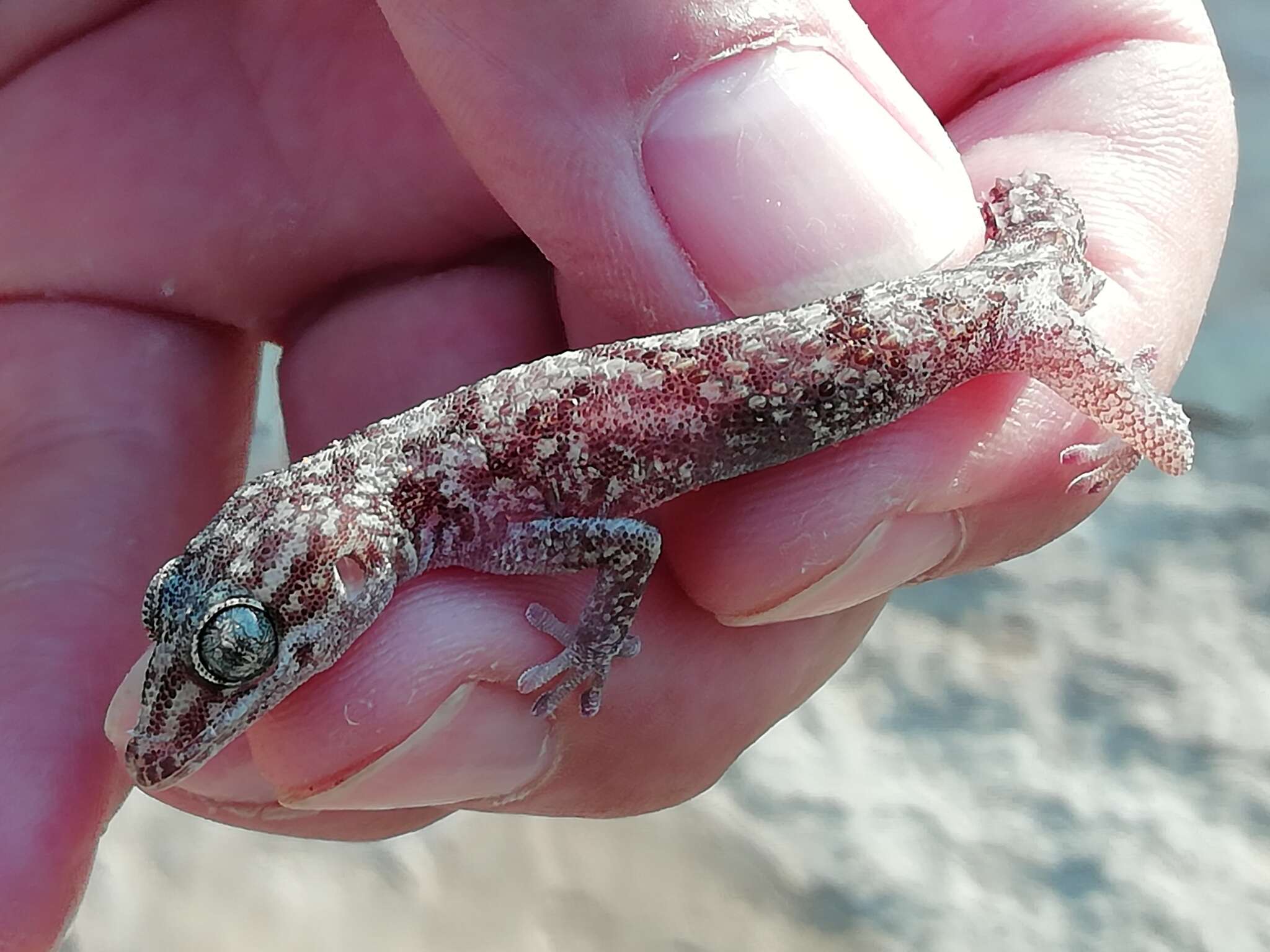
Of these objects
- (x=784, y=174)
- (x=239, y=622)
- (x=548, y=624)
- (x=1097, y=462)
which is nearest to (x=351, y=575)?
(x=239, y=622)

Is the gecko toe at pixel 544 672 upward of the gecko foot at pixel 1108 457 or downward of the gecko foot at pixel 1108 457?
downward

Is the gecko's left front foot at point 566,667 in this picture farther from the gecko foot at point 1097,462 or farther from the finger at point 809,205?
the gecko foot at point 1097,462

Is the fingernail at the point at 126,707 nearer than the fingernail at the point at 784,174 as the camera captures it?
No

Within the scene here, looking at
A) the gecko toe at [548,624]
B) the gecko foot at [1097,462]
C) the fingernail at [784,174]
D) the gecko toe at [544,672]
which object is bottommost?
the gecko toe at [544,672]

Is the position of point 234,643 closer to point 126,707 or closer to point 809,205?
point 126,707

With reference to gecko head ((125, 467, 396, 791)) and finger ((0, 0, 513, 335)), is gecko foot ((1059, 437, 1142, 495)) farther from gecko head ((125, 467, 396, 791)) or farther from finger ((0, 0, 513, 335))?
finger ((0, 0, 513, 335))

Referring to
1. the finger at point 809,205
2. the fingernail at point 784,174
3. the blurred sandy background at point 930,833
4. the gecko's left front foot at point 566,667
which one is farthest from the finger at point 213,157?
the blurred sandy background at point 930,833

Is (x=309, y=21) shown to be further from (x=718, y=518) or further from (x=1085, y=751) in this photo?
(x=1085, y=751)
